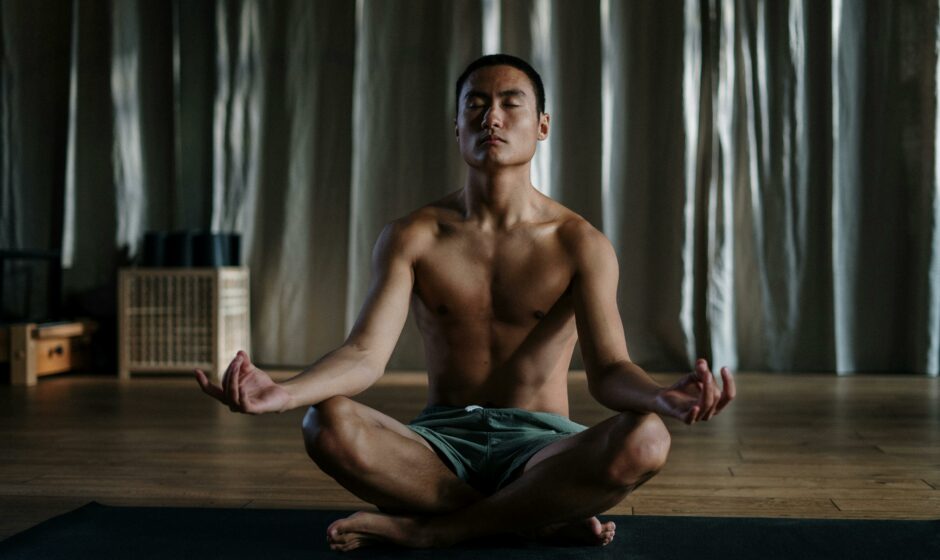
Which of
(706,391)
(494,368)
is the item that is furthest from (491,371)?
(706,391)

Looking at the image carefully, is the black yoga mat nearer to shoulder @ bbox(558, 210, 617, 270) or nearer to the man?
the man

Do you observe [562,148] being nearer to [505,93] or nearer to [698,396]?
[505,93]

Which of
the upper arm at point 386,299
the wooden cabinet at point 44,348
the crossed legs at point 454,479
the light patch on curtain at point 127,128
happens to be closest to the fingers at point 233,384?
the crossed legs at point 454,479

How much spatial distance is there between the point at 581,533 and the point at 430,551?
0.81 ft

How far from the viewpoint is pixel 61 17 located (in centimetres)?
457

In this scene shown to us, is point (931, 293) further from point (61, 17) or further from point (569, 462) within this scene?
point (61, 17)

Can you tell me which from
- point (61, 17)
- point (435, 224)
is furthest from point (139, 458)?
point (61, 17)

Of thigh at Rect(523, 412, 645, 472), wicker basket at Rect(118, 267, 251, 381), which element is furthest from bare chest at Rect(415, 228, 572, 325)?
wicker basket at Rect(118, 267, 251, 381)

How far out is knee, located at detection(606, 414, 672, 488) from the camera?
1462mm

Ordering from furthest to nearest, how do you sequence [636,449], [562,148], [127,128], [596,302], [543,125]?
1. [127,128]
2. [562,148]
3. [543,125]
4. [596,302]
5. [636,449]

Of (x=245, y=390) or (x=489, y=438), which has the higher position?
(x=245, y=390)

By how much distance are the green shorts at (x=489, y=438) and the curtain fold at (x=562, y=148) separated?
2.69 m

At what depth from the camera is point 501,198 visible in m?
1.78

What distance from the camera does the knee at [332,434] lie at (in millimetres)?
1521
